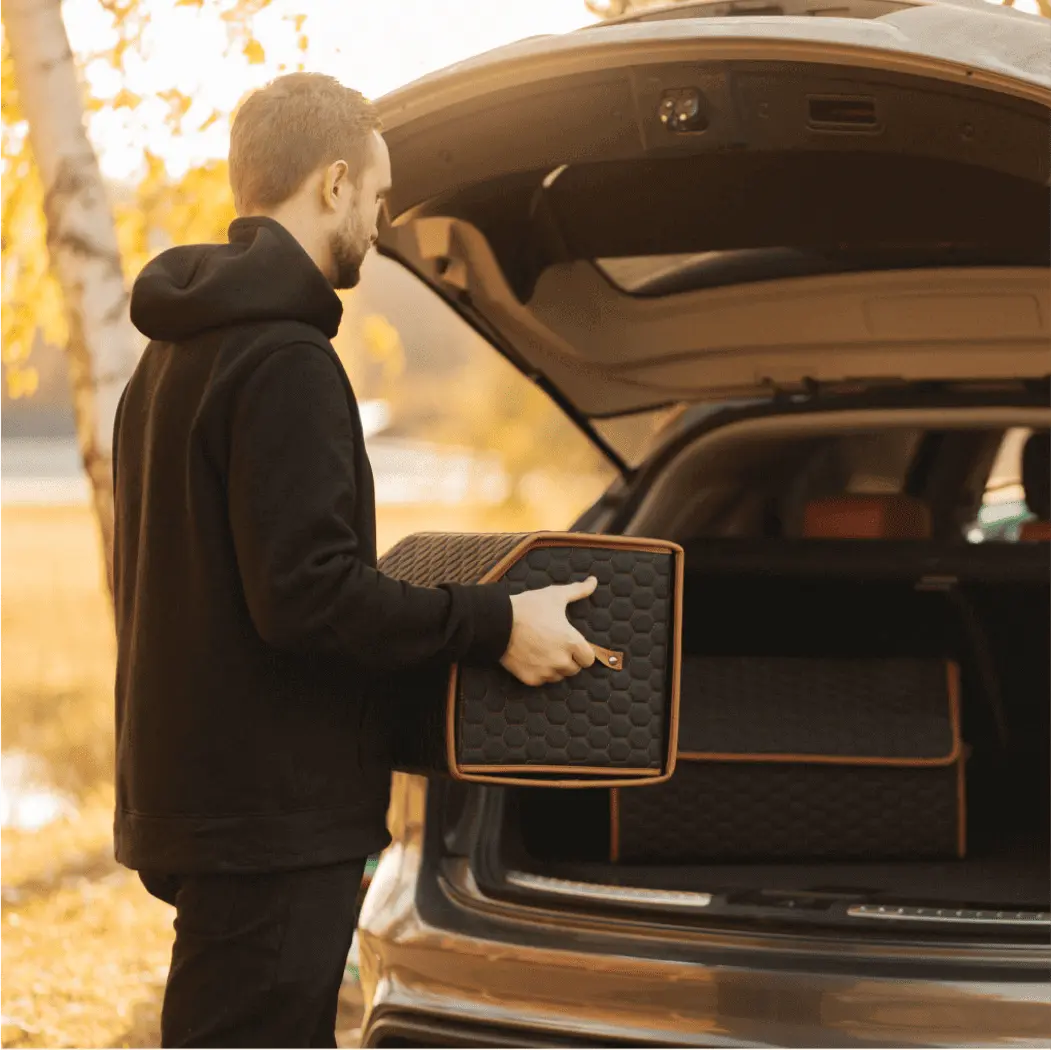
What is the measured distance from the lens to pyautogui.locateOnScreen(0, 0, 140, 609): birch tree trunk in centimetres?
394

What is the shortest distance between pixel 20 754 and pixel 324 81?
23.6 ft

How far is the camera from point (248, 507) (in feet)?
5.62

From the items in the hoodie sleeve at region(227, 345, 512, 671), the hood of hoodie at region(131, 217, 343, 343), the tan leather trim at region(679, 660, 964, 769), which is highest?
the hood of hoodie at region(131, 217, 343, 343)

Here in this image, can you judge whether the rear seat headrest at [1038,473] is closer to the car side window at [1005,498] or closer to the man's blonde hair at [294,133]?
the car side window at [1005,498]

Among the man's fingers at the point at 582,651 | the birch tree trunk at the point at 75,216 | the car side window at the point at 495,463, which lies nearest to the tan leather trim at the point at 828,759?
the man's fingers at the point at 582,651

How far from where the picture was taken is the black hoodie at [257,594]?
1.72m

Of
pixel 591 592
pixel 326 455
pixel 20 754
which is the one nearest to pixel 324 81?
pixel 326 455

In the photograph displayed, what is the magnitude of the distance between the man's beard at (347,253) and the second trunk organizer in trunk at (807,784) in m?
1.08

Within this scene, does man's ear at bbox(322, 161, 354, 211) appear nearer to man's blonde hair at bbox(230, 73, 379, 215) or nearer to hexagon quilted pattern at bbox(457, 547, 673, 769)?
man's blonde hair at bbox(230, 73, 379, 215)

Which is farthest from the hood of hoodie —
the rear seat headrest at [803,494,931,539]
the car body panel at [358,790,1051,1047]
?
the rear seat headrest at [803,494,931,539]

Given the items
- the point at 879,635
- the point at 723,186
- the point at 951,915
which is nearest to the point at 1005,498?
the point at 879,635

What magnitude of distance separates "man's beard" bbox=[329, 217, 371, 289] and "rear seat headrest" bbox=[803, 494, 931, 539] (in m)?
1.81

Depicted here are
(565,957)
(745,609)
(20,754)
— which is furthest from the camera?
(20,754)

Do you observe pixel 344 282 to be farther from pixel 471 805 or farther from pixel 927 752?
pixel 927 752
